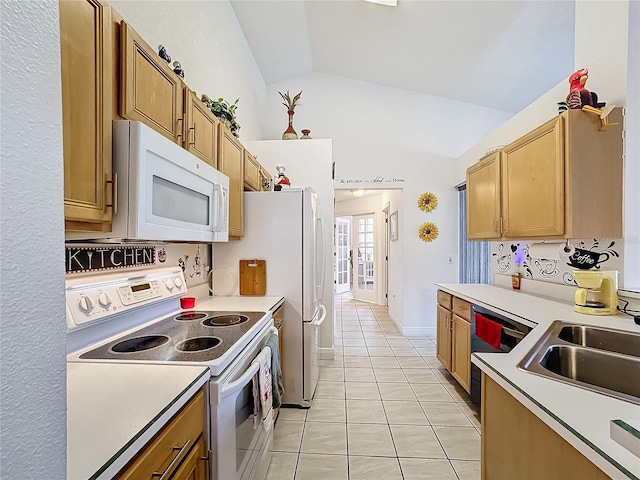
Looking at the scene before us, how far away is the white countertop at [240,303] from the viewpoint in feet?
6.91

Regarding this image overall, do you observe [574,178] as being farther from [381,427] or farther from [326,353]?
[326,353]

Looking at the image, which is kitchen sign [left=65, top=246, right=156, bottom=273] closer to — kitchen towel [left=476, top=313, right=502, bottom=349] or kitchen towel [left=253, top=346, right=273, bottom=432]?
kitchen towel [left=253, top=346, right=273, bottom=432]

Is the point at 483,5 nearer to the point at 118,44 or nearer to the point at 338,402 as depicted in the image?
the point at 118,44

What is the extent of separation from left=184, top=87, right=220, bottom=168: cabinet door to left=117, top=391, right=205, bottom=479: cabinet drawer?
44.2 inches

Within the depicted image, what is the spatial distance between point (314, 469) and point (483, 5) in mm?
3705

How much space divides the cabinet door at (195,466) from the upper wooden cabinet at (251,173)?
74.2 inches

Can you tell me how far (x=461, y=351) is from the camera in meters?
2.72

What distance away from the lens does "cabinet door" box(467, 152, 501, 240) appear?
2801 mm

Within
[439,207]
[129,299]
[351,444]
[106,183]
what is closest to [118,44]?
[106,183]


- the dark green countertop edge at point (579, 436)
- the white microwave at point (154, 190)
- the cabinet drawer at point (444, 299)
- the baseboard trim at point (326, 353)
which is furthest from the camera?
the baseboard trim at point (326, 353)

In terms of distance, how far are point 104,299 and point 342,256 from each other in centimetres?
698

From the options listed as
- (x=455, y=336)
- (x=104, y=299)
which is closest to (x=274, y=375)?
(x=104, y=299)

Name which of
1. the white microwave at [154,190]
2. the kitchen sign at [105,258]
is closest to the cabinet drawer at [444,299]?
the white microwave at [154,190]

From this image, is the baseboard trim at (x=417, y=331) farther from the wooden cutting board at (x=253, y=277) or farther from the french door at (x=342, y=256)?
the french door at (x=342, y=256)
